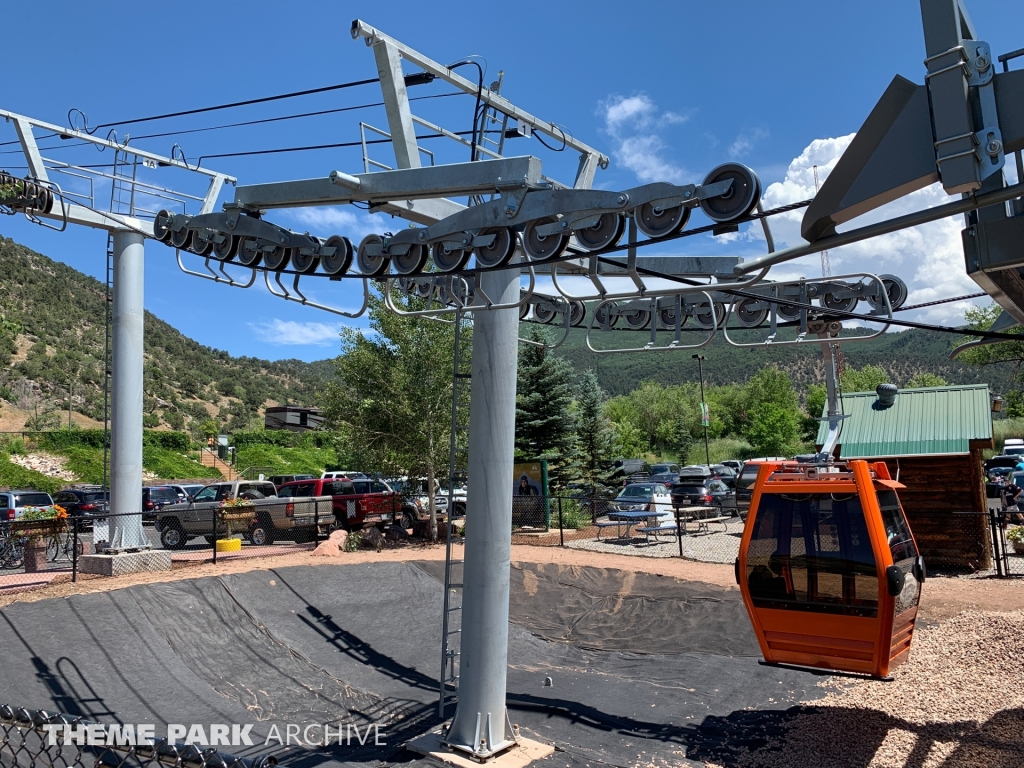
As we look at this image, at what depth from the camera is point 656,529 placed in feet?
74.9

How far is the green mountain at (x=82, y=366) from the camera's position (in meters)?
59.9

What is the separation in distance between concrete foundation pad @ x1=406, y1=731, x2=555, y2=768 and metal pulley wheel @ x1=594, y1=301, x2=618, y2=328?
18.9ft

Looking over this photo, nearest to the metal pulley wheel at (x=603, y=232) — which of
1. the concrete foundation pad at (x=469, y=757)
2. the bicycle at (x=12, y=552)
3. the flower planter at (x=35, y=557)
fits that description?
the concrete foundation pad at (x=469, y=757)

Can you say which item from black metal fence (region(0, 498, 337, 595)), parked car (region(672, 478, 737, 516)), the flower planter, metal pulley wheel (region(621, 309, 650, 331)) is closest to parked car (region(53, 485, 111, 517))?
black metal fence (region(0, 498, 337, 595))

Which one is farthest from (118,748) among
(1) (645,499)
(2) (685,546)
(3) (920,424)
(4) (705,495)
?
(4) (705,495)

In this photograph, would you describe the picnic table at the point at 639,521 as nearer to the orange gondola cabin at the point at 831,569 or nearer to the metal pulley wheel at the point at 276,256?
the orange gondola cabin at the point at 831,569

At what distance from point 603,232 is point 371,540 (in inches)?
628

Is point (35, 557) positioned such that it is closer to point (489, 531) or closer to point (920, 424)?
point (489, 531)

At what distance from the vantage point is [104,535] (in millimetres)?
15422

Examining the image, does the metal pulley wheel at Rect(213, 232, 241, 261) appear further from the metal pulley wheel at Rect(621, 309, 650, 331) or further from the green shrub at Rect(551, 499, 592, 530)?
the green shrub at Rect(551, 499, 592, 530)

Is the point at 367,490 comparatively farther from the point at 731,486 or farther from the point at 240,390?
the point at 240,390

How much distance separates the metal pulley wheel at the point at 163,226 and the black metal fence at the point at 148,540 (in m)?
7.61

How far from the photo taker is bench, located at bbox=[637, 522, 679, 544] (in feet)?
74.9

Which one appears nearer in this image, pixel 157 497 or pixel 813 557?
pixel 813 557
